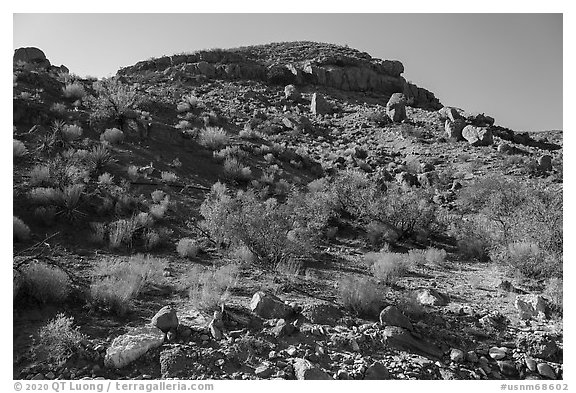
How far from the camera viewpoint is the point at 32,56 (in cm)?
2598

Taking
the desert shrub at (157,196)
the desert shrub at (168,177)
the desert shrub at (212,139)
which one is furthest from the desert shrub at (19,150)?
the desert shrub at (212,139)

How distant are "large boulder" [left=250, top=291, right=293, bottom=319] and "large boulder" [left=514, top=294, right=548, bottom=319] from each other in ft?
13.1

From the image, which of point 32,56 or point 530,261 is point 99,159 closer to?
point 530,261

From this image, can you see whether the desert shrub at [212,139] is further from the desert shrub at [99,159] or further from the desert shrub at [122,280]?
the desert shrub at [122,280]

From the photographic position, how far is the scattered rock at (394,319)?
586 centimetres

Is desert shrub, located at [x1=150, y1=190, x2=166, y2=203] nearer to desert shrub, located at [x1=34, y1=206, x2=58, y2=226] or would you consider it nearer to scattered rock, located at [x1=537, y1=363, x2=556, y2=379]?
desert shrub, located at [x1=34, y1=206, x2=58, y2=226]

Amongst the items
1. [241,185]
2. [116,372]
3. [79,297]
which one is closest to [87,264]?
[79,297]

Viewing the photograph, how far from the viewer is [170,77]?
31859 mm

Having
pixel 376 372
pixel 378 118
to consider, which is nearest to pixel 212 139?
pixel 378 118

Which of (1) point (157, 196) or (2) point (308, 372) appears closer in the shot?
(2) point (308, 372)

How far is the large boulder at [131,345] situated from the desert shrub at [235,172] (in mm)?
11323

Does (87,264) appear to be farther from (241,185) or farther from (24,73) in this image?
(24,73)

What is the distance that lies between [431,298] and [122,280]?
562 cm

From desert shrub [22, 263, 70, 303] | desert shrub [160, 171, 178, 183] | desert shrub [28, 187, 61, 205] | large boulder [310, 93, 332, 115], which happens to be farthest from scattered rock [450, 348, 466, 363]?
large boulder [310, 93, 332, 115]
